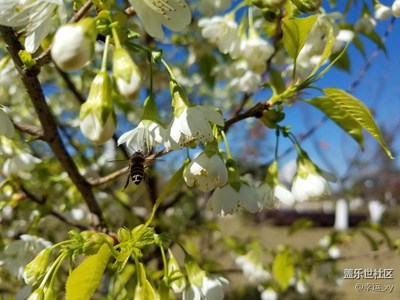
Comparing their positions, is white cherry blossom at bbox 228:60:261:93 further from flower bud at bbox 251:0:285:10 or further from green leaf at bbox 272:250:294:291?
flower bud at bbox 251:0:285:10

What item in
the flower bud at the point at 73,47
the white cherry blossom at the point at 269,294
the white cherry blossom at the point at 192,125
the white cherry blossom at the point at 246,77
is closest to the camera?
the flower bud at the point at 73,47

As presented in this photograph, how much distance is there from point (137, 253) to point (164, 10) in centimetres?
44

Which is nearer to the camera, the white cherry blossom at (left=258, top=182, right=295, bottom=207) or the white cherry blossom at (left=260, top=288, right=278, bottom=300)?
the white cherry blossom at (left=258, top=182, right=295, bottom=207)

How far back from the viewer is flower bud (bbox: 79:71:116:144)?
621mm

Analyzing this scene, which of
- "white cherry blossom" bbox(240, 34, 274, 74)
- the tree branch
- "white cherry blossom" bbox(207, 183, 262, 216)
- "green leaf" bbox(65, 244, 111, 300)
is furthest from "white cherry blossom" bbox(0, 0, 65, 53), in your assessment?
"white cherry blossom" bbox(240, 34, 274, 74)

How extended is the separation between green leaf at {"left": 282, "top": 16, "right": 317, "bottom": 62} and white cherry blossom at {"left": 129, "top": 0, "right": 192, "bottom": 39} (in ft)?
0.63

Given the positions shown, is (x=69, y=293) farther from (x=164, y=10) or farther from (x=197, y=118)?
(x=164, y=10)

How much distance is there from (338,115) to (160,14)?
0.44 meters

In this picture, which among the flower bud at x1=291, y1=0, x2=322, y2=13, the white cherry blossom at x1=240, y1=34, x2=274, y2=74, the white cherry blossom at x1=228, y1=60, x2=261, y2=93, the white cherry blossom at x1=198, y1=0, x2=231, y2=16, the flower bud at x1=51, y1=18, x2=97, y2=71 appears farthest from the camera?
the white cherry blossom at x1=228, y1=60, x2=261, y2=93

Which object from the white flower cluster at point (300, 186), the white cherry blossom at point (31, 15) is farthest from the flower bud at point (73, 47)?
the white flower cluster at point (300, 186)

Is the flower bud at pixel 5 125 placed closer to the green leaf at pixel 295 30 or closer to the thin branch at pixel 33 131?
the thin branch at pixel 33 131

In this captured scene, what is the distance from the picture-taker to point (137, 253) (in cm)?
74

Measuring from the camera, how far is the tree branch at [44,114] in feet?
2.68

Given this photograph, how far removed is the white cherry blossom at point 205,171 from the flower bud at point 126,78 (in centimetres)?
24
